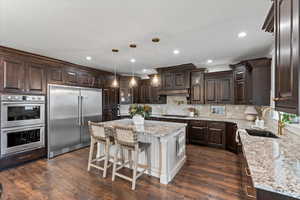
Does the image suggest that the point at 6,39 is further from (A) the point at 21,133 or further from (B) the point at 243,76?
(B) the point at 243,76

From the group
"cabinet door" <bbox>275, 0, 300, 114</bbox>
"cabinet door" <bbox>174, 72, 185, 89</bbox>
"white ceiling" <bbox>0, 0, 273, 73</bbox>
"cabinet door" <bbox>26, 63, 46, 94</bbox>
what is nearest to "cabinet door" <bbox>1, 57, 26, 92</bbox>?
"cabinet door" <bbox>26, 63, 46, 94</bbox>

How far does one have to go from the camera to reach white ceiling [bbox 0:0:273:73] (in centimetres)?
164

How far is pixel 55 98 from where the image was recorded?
3650 millimetres

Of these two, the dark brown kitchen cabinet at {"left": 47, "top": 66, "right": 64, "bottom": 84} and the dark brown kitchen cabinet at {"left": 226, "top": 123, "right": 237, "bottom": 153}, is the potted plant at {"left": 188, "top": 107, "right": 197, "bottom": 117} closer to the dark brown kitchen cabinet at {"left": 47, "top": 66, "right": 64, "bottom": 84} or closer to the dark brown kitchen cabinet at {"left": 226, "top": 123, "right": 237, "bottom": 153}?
the dark brown kitchen cabinet at {"left": 226, "top": 123, "right": 237, "bottom": 153}

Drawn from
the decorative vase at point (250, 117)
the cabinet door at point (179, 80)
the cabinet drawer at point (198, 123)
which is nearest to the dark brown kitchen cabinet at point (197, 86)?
the cabinet door at point (179, 80)

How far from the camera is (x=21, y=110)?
311cm

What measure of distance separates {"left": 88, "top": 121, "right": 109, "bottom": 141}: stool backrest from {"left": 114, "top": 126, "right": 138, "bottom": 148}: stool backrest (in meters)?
0.32

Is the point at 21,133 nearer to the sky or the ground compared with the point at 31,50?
nearer to the ground

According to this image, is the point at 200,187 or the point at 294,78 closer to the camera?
the point at 294,78

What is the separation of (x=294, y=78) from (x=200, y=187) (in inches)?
85.1

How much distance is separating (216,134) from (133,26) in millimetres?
3584

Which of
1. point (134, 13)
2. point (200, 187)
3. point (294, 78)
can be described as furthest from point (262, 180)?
point (134, 13)

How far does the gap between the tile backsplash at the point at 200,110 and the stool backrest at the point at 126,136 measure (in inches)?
127

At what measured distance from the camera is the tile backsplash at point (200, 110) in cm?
440
